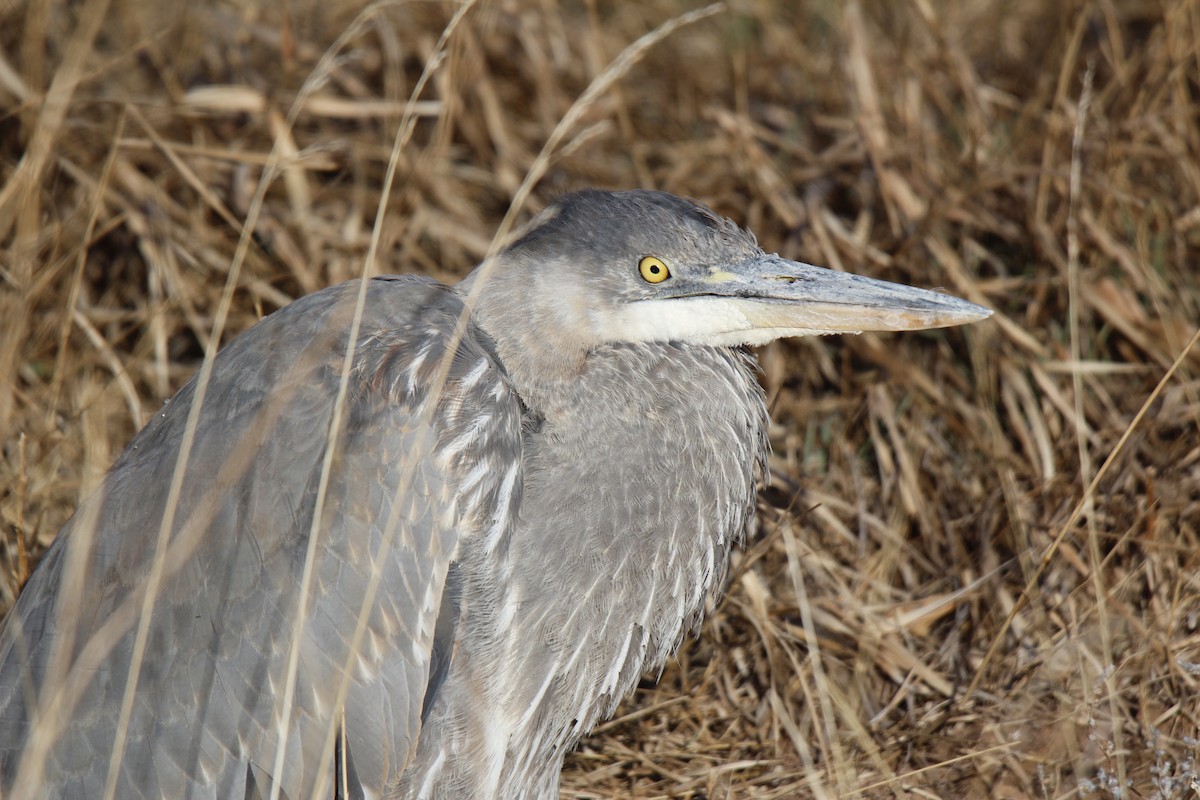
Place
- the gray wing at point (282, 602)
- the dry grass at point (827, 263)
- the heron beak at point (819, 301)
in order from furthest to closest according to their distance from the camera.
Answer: the dry grass at point (827, 263) < the heron beak at point (819, 301) < the gray wing at point (282, 602)

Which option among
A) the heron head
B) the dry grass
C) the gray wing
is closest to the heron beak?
the heron head

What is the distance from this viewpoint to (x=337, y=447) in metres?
2.22

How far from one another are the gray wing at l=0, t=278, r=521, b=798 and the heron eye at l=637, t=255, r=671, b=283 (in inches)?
18.1

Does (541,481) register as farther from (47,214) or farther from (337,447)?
(47,214)

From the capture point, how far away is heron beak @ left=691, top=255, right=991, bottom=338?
248cm

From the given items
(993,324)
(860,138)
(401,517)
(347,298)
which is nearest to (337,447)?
(401,517)

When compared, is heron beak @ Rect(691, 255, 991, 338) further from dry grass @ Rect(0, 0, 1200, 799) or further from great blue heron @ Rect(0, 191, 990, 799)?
dry grass @ Rect(0, 0, 1200, 799)

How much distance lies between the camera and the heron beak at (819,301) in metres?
2.48

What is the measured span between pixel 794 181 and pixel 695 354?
5.76 feet

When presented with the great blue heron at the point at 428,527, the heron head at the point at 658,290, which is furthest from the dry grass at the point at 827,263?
the great blue heron at the point at 428,527

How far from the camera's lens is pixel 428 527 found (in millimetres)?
2188

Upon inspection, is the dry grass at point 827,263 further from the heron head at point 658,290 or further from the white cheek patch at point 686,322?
the white cheek patch at point 686,322

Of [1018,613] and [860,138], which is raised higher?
[860,138]

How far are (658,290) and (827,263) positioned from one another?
4.84 ft
